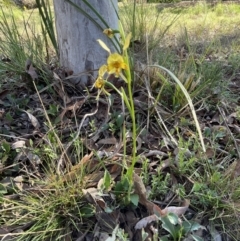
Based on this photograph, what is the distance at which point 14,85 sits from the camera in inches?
84.7

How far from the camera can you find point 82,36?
2012mm

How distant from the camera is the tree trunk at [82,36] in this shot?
1.97 meters

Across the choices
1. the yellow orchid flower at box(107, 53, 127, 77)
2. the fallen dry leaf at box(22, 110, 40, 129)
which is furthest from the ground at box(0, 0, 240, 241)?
the yellow orchid flower at box(107, 53, 127, 77)

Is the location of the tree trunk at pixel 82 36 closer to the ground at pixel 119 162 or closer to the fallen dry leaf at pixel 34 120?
the ground at pixel 119 162

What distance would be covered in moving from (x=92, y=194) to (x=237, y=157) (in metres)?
0.68

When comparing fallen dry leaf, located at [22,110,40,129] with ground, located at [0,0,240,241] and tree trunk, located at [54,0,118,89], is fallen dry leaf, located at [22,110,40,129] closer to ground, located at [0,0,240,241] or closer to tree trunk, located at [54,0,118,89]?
ground, located at [0,0,240,241]

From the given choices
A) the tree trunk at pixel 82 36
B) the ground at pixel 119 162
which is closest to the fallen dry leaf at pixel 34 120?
the ground at pixel 119 162

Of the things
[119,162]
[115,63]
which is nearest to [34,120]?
[119,162]

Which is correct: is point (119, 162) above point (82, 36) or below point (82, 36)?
below

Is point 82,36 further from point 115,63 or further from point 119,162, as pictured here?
point 115,63

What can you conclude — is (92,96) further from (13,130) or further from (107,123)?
(13,130)

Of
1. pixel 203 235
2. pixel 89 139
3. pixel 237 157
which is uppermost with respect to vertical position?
pixel 89 139

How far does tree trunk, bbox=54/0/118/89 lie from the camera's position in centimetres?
197

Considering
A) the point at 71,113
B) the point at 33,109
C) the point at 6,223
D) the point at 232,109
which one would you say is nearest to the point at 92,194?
the point at 6,223
